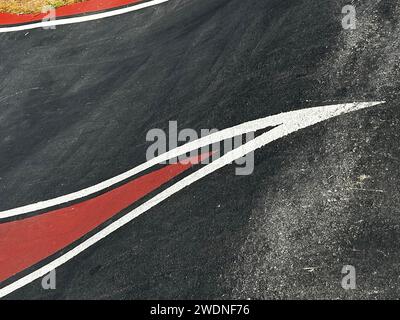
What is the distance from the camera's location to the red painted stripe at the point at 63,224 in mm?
7211

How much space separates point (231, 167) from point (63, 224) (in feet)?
9.35

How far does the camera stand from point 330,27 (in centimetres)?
752

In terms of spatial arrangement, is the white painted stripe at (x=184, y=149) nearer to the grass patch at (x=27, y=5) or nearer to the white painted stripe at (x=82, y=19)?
the white painted stripe at (x=82, y=19)

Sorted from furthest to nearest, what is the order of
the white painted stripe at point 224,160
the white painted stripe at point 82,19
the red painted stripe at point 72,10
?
the red painted stripe at point 72,10 → the white painted stripe at point 82,19 → the white painted stripe at point 224,160

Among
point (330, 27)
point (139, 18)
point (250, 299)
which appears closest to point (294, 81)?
point (330, 27)

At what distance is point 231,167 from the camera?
6.73 metres

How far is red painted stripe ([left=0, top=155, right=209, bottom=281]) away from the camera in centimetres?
721

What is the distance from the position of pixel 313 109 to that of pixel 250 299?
2.76 m

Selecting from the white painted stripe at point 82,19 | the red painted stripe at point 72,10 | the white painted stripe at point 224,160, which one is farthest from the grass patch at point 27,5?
the white painted stripe at point 224,160

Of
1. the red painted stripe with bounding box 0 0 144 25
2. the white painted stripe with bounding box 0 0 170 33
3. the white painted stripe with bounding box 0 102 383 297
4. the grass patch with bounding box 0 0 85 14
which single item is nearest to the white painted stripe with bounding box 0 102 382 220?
the white painted stripe with bounding box 0 102 383 297

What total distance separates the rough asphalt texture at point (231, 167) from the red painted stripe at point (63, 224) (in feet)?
1.37

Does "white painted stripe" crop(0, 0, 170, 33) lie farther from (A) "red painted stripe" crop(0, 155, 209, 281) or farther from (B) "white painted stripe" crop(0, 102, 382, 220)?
(A) "red painted stripe" crop(0, 155, 209, 281)

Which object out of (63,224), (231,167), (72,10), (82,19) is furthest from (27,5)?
(231,167)

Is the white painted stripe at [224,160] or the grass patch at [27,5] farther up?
the grass patch at [27,5]
